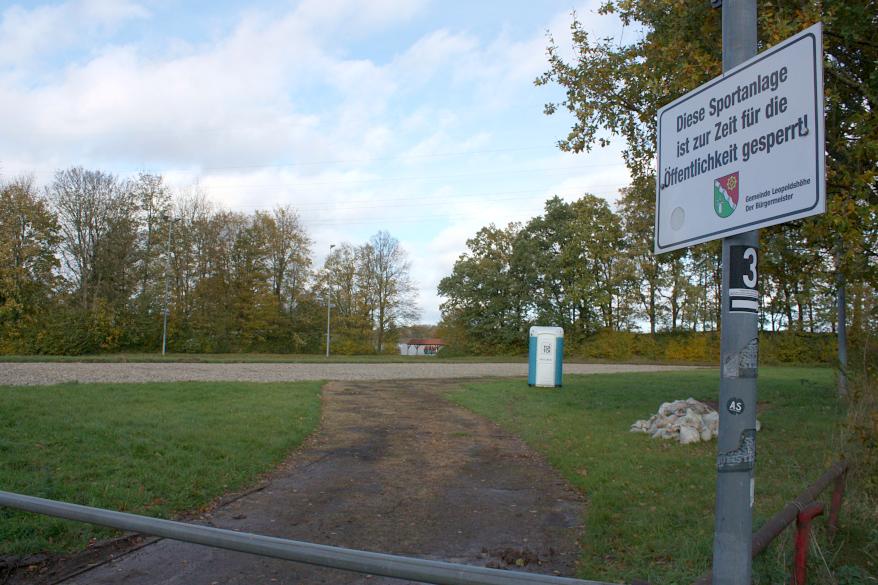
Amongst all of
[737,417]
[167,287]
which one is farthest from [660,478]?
[167,287]

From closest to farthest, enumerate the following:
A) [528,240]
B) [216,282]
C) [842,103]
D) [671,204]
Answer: [671,204]
[842,103]
[216,282]
[528,240]

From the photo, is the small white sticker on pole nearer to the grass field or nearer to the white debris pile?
the grass field

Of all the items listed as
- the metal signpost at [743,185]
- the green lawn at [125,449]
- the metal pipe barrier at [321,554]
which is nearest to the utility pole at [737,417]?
the metal signpost at [743,185]

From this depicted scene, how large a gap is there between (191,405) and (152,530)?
1089 centimetres

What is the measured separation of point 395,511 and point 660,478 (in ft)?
10.5

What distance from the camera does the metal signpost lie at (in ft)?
6.54

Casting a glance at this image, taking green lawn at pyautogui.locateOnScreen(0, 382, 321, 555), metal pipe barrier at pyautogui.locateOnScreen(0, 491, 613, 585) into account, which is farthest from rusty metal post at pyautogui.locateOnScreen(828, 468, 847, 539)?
green lawn at pyautogui.locateOnScreen(0, 382, 321, 555)

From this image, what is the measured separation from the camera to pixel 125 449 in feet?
26.3

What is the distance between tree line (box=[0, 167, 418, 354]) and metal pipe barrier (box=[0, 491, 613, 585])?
44206 mm

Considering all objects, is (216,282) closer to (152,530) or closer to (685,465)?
(685,465)

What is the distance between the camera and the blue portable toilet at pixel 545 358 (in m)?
20.6

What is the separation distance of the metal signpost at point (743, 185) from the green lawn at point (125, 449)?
4.94m

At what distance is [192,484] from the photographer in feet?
23.2

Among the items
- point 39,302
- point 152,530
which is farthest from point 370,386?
point 39,302
